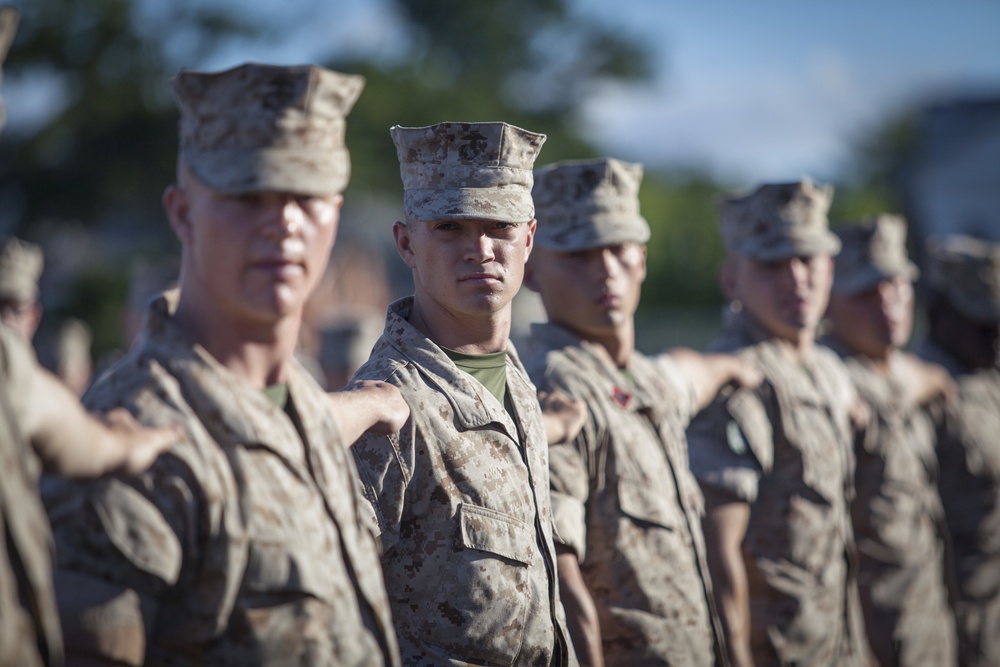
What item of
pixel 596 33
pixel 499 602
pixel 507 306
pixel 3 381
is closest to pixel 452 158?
pixel 507 306

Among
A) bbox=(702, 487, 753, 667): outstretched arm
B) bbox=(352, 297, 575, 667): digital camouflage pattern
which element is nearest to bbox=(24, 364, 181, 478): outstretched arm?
bbox=(352, 297, 575, 667): digital camouflage pattern

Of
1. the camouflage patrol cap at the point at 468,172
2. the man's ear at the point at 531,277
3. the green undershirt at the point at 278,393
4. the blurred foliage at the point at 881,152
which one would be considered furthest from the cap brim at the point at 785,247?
the blurred foliage at the point at 881,152

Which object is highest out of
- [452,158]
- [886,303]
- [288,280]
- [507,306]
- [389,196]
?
[389,196]

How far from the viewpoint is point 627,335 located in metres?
5.17

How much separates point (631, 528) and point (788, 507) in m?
1.54

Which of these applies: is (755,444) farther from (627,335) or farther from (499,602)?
(499,602)

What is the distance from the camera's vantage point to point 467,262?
13.1 ft

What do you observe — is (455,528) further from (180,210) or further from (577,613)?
(180,210)

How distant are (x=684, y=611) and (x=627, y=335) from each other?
1.12 meters

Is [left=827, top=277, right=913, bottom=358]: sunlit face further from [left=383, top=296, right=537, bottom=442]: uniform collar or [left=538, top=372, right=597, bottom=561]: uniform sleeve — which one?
[left=383, top=296, right=537, bottom=442]: uniform collar

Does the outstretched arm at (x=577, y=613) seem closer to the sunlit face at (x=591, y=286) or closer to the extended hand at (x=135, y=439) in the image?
the sunlit face at (x=591, y=286)

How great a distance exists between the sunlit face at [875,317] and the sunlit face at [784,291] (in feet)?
3.38

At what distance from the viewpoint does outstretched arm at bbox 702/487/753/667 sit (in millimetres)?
5395

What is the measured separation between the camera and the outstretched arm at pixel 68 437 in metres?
2.46
